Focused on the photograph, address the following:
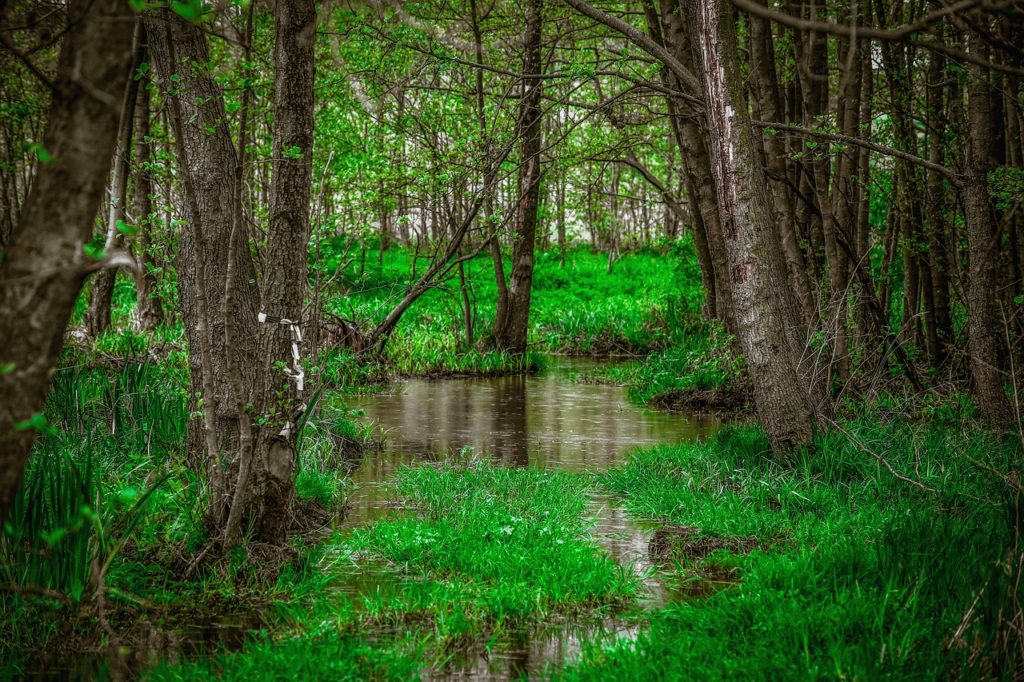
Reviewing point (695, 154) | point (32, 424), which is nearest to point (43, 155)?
point (32, 424)

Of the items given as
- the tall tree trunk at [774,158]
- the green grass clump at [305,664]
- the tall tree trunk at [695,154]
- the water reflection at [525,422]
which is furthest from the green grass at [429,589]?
the tall tree trunk at [695,154]

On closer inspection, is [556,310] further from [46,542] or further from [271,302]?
[46,542]

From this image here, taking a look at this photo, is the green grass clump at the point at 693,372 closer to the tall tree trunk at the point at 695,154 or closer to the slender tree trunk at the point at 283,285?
the tall tree trunk at the point at 695,154

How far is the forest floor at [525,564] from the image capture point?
12.2ft

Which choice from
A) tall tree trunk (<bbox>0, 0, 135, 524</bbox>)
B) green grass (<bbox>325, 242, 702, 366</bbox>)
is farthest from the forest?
green grass (<bbox>325, 242, 702, 366</bbox>)

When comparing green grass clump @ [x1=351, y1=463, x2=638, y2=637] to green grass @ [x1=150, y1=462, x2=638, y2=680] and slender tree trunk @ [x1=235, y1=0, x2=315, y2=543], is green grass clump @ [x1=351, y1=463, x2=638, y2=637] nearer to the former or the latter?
green grass @ [x1=150, y1=462, x2=638, y2=680]

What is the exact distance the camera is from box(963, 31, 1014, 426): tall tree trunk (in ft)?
22.9

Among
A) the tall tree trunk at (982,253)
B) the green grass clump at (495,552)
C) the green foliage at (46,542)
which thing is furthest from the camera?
the tall tree trunk at (982,253)

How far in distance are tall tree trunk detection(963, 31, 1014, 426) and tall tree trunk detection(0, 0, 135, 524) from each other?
264 inches

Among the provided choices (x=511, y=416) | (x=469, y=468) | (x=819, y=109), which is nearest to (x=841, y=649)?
(x=469, y=468)

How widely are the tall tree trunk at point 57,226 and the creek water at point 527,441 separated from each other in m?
2.34

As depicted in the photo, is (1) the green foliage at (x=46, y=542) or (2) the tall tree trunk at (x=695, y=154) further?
(2) the tall tree trunk at (x=695, y=154)

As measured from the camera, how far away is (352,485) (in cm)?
720

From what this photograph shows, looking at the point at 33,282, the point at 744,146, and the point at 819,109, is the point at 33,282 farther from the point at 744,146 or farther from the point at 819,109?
the point at 819,109
